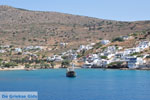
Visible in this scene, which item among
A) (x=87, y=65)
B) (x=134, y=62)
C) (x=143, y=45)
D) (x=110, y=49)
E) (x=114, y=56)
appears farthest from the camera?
(x=110, y=49)

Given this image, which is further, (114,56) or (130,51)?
(114,56)

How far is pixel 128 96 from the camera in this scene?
5291 centimetres

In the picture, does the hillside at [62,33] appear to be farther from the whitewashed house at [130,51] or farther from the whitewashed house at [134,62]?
the whitewashed house at [134,62]

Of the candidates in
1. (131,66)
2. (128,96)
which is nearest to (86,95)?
(128,96)

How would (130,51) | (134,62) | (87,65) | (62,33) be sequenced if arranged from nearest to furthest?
(134,62), (87,65), (130,51), (62,33)

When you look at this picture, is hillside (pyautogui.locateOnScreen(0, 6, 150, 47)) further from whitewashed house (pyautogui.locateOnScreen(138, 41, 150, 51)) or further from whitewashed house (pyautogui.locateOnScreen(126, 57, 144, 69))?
whitewashed house (pyautogui.locateOnScreen(126, 57, 144, 69))

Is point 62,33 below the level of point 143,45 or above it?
above

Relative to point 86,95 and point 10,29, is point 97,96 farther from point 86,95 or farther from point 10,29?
point 10,29

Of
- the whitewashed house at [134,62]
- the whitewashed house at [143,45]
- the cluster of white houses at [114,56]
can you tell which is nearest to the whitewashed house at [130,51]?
the cluster of white houses at [114,56]

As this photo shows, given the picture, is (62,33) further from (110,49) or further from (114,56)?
(114,56)

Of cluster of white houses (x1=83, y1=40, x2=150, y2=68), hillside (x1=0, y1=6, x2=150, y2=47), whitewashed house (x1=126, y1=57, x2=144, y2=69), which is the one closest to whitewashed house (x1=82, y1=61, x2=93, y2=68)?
cluster of white houses (x1=83, y1=40, x2=150, y2=68)

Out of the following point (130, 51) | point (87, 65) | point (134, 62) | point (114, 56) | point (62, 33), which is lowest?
point (87, 65)

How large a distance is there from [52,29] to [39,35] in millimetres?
12233

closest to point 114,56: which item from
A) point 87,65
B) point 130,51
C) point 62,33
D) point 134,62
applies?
point 130,51
